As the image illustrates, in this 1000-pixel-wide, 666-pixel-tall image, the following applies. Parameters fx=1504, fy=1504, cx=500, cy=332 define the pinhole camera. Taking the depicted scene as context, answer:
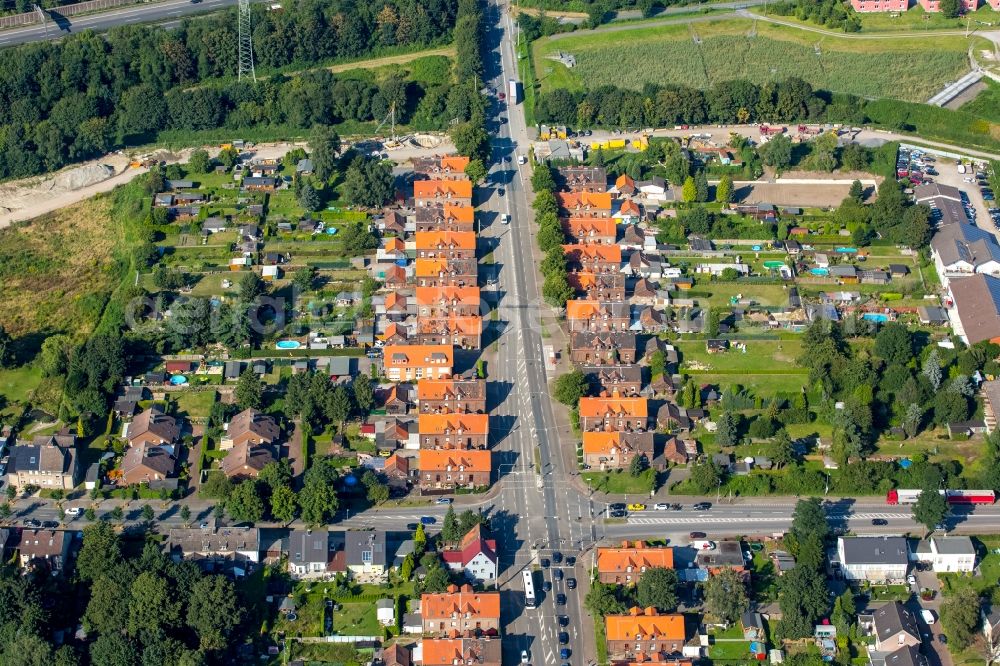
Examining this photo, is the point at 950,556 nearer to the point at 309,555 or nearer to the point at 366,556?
the point at 366,556

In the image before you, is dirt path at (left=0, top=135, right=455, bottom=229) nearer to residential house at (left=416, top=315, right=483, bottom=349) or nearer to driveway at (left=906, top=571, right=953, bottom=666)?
residential house at (left=416, top=315, right=483, bottom=349)

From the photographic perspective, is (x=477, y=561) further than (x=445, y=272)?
No

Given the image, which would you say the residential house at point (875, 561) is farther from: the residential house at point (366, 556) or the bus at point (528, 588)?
the residential house at point (366, 556)

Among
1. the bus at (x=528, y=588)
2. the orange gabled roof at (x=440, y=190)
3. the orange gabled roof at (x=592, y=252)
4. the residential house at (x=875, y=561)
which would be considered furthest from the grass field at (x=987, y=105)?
the bus at (x=528, y=588)

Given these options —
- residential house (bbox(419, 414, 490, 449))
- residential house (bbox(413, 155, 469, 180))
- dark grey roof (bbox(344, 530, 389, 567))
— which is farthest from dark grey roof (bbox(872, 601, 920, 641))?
residential house (bbox(413, 155, 469, 180))

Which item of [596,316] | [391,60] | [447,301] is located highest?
[391,60]

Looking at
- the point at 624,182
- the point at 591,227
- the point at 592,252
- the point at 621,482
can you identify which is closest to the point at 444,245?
the point at 592,252
